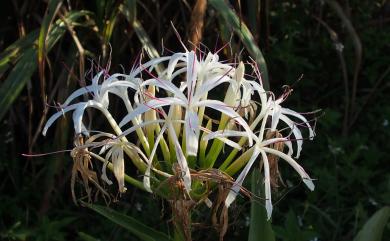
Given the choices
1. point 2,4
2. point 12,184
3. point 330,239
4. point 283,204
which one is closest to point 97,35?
point 2,4

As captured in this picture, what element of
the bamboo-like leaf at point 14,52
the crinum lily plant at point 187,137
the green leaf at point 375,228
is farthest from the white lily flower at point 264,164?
the bamboo-like leaf at point 14,52

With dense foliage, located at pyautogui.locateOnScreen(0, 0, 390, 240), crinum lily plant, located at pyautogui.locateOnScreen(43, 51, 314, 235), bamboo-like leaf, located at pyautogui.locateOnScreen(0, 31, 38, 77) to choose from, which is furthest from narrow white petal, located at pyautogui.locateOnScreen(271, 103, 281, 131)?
bamboo-like leaf, located at pyautogui.locateOnScreen(0, 31, 38, 77)

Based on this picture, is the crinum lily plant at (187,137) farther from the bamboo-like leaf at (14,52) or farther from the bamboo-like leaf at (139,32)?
the bamboo-like leaf at (14,52)

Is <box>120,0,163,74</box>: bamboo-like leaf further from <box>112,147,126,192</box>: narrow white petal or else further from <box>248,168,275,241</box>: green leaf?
<box>112,147,126,192</box>: narrow white petal

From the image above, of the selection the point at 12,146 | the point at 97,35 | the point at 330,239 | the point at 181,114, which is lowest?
the point at 330,239

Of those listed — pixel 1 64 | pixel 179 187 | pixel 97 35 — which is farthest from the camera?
pixel 97 35

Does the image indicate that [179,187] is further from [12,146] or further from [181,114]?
[12,146]

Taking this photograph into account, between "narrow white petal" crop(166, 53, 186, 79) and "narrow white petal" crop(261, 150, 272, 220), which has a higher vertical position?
"narrow white petal" crop(166, 53, 186, 79)
